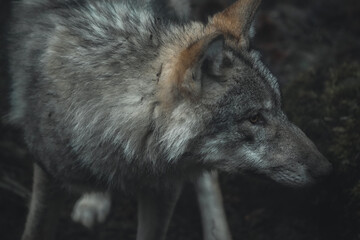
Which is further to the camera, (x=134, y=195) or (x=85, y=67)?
(x=134, y=195)

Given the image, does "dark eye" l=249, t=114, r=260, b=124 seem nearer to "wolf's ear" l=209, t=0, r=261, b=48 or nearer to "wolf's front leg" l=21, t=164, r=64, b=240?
"wolf's ear" l=209, t=0, r=261, b=48

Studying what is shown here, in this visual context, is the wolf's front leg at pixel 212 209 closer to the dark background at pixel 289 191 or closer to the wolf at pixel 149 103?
the dark background at pixel 289 191

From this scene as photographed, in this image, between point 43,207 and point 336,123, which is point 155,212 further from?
point 336,123

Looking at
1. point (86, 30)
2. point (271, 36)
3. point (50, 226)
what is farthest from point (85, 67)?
point (271, 36)

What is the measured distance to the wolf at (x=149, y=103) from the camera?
261cm

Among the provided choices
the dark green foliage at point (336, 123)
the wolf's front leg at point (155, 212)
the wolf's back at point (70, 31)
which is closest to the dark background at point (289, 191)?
the dark green foliage at point (336, 123)

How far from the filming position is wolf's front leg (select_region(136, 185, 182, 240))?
328 centimetres

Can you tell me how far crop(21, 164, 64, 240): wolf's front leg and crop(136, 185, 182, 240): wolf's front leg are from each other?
531 millimetres

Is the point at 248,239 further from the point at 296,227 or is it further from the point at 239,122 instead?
the point at 239,122

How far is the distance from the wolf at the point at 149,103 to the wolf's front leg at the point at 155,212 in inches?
5.7

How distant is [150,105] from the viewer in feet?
8.68

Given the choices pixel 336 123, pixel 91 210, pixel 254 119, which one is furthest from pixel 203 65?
pixel 91 210

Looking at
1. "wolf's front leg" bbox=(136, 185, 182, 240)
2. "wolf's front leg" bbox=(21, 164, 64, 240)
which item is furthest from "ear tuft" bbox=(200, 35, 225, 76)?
"wolf's front leg" bbox=(21, 164, 64, 240)

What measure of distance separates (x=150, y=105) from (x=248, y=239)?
171cm
